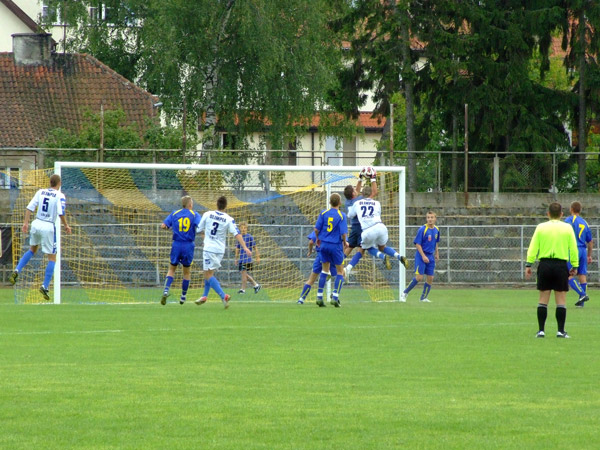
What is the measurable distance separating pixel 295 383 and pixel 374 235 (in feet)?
36.0

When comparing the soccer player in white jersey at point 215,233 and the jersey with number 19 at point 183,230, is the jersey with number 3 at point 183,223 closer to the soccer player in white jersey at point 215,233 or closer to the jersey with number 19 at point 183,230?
the jersey with number 19 at point 183,230

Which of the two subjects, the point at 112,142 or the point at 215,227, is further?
the point at 112,142

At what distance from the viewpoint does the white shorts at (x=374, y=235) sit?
20469mm

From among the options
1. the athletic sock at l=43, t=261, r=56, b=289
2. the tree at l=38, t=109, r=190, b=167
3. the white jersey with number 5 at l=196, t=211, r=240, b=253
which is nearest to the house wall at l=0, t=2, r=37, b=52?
the tree at l=38, t=109, r=190, b=167

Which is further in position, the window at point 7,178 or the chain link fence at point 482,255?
the chain link fence at point 482,255

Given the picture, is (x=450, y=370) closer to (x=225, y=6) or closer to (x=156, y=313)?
(x=156, y=313)

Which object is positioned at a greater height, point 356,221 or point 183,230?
point 356,221

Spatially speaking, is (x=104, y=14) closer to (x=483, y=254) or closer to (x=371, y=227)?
(x=483, y=254)

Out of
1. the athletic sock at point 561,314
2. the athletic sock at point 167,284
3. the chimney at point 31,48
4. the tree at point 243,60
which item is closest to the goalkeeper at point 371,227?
the athletic sock at point 167,284

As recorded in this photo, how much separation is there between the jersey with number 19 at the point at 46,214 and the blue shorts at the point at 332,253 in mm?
4479

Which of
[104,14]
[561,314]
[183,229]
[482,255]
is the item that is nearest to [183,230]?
[183,229]

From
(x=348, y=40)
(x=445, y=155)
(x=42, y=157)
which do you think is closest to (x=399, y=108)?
(x=348, y=40)

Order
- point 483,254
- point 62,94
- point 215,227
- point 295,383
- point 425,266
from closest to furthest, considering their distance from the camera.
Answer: point 295,383 < point 215,227 < point 425,266 < point 483,254 < point 62,94

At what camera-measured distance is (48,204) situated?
19.9m
